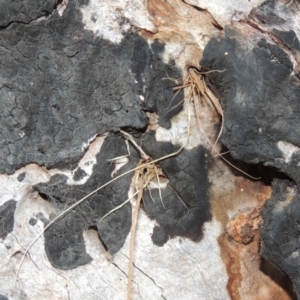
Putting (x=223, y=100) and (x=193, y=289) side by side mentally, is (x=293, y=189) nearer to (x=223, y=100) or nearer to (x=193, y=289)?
(x=223, y=100)

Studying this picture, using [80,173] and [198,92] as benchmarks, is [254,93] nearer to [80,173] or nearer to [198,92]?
[198,92]

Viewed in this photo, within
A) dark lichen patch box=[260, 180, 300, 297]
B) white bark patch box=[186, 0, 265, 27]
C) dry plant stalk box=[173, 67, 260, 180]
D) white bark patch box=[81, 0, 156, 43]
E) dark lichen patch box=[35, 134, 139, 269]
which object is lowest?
dark lichen patch box=[35, 134, 139, 269]

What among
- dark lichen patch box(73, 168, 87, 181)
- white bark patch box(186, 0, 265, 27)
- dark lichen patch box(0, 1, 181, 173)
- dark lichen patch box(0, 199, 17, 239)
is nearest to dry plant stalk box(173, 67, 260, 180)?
dark lichen patch box(0, 1, 181, 173)

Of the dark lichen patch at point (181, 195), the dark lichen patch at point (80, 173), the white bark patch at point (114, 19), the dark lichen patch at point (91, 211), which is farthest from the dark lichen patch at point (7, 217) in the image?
the white bark patch at point (114, 19)

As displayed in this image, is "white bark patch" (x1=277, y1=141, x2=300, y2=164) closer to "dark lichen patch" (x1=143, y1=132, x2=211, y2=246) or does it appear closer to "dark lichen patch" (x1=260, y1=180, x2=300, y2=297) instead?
"dark lichen patch" (x1=260, y1=180, x2=300, y2=297)

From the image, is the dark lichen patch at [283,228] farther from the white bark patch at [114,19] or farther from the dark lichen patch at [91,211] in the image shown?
the white bark patch at [114,19]

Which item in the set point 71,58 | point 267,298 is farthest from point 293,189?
point 71,58
